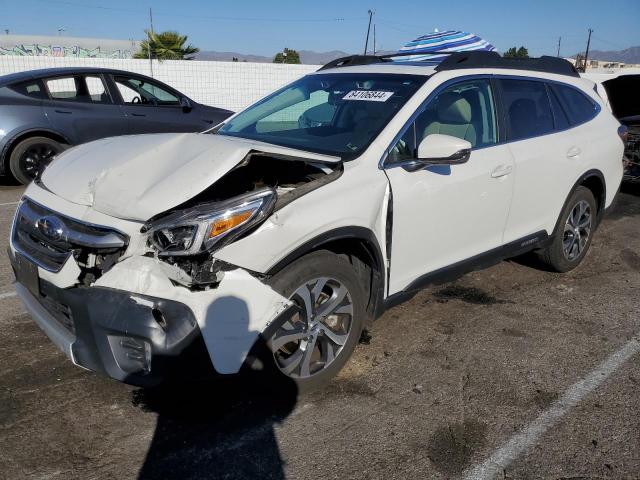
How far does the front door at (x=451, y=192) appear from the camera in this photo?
10.9 feet

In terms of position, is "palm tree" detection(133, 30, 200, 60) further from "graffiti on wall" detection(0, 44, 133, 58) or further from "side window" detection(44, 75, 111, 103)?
"side window" detection(44, 75, 111, 103)

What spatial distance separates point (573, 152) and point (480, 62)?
1.22m

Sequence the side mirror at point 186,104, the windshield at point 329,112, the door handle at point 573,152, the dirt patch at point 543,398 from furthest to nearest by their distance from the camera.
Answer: the side mirror at point 186,104
the door handle at point 573,152
the windshield at point 329,112
the dirt patch at point 543,398

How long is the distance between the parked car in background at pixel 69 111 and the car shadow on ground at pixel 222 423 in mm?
5423

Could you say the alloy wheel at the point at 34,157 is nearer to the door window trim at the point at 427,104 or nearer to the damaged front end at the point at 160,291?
the damaged front end at the point at 160,291

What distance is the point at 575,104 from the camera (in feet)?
15.8

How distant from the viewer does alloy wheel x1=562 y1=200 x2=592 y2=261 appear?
194 inches

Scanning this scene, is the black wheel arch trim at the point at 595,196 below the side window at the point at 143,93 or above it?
below

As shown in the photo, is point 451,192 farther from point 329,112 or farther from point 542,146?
point 542,146

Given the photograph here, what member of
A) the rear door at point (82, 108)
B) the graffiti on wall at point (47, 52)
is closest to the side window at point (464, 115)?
the rear door at point (82, 108)

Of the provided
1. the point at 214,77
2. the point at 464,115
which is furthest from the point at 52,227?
the point at 214,77

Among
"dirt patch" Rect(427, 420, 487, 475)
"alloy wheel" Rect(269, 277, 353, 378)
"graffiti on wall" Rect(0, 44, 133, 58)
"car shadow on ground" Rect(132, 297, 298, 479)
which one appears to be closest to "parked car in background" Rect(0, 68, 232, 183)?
"car shadow on ground" Rect(132, 297, 298, 479)

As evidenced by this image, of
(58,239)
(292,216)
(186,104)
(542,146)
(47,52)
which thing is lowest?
(58,239)

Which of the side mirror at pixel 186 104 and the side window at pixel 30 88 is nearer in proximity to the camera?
the side window at pixel 30 88
